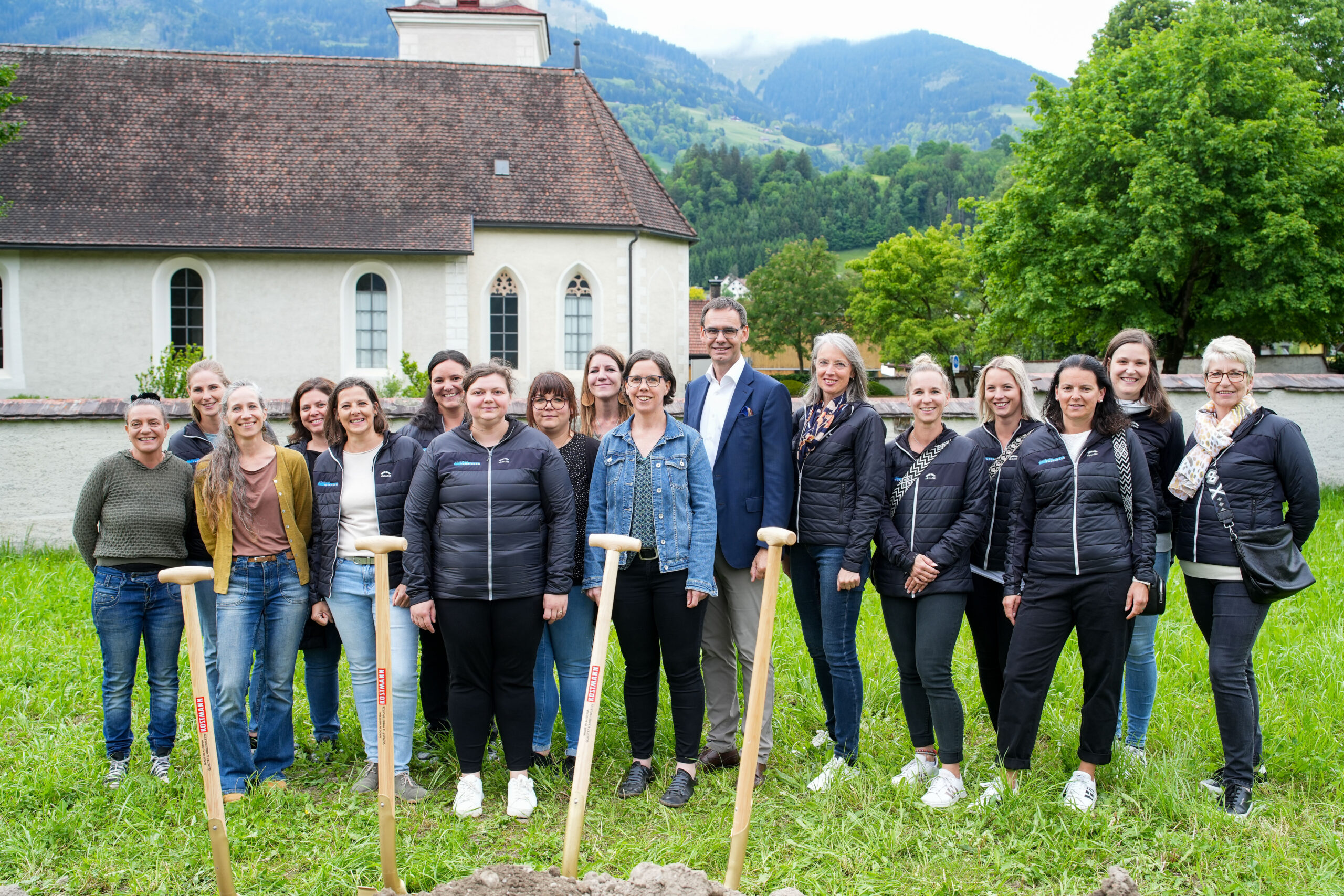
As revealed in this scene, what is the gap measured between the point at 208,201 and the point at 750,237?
75750 millimetres

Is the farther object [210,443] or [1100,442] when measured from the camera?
[210,443]

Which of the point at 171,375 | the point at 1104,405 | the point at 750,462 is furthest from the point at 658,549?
the point at 171,375

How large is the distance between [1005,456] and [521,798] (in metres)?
2.61

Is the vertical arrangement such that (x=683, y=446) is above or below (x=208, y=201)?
below

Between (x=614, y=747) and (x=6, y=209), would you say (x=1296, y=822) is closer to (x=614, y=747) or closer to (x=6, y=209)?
(x=614, y=747)

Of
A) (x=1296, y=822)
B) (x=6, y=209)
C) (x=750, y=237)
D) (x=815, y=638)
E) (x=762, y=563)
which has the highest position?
(x=750, y=237)

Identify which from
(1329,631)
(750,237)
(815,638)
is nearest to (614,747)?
(815,638)

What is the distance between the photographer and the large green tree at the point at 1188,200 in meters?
20.3

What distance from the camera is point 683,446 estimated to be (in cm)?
426

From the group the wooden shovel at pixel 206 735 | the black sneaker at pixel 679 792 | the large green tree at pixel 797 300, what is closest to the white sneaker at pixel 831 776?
the black sneaker at pixel 679 792

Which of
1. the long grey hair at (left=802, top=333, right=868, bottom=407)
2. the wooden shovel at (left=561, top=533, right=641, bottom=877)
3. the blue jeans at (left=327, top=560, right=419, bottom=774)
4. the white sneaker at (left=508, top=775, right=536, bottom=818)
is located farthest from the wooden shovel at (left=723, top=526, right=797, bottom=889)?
the blue jeans at (left=327, top=560, right=419, bottom=774)

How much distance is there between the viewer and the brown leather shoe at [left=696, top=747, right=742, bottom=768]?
4.55 metres

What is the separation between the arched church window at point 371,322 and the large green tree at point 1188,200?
15.3 m

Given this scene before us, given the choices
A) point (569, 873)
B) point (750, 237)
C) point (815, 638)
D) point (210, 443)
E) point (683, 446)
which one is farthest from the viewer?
point (750, 237)
